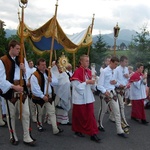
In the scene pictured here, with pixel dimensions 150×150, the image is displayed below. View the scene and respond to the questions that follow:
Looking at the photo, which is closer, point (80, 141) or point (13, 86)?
point (13, 86)

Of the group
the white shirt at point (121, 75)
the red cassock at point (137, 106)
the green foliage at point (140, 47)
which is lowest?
the red cassock at point (137, 106)

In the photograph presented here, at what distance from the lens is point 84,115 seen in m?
5.91

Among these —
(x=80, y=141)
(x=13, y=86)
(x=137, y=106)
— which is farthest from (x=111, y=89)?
(x=13, y=86)

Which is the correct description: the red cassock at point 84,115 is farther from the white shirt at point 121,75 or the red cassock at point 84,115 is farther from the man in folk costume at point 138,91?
the man in folk costume at point 138,91

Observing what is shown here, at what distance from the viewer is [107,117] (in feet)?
26.3

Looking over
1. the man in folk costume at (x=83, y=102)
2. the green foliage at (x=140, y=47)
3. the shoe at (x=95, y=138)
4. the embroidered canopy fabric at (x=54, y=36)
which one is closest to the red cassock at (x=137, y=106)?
the embroidered canopy fabric at (x=54, y=36)

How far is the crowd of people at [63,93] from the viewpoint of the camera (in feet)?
16.6

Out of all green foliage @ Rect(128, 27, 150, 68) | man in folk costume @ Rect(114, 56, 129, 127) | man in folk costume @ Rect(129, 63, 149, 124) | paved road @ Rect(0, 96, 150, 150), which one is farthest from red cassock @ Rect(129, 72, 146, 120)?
green foliage @ Rect(128, 27, 150, 68)

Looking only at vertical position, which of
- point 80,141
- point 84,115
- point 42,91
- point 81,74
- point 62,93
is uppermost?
point 81,74

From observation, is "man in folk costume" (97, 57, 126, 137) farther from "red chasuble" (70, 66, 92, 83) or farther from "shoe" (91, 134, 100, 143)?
"shoe" (91, 134, 100, 143)

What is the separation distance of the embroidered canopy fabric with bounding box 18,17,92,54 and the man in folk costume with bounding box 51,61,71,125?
767 millimetres

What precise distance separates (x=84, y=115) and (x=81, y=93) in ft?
1.71

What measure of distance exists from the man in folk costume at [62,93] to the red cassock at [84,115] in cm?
108

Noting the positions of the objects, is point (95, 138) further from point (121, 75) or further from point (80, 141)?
point (121, 75)
